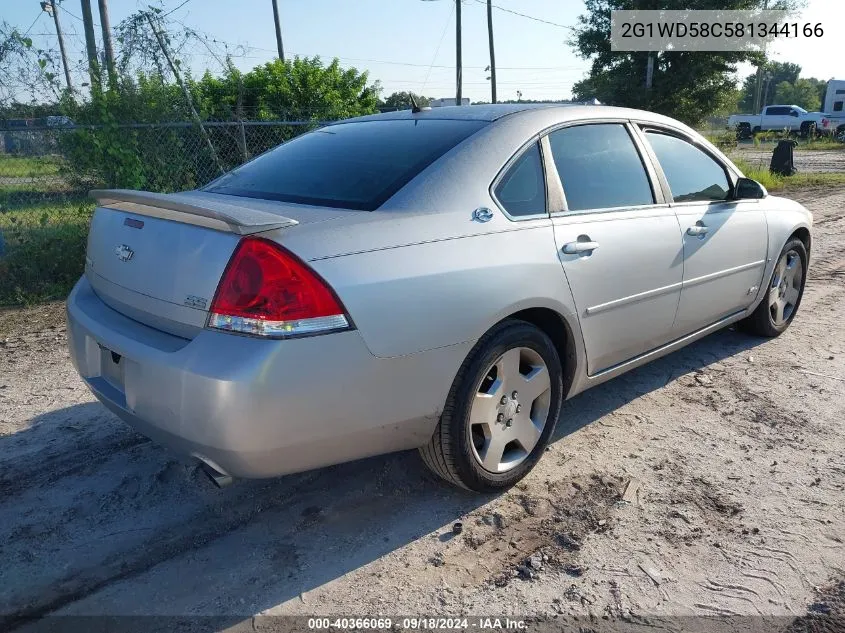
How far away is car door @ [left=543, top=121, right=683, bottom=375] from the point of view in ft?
10.2

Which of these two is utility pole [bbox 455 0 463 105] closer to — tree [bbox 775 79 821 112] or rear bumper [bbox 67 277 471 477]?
rear bumper [bbox 67 277 471 477]

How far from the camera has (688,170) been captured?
13.2 feet

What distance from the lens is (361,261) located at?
2.32 m

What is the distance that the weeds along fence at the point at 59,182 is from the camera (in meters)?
6.40

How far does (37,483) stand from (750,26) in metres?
29.6

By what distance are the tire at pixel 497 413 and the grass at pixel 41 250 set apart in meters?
4.92

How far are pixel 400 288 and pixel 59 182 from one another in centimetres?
600

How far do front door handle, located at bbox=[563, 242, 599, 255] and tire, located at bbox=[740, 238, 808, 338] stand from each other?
2.25m

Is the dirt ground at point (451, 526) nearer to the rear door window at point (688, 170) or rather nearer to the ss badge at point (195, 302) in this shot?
the ss badge at point (195, 302)

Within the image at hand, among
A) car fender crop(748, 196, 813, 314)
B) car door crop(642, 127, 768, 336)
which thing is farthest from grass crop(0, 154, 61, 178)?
car fender crop(748, 196, 813, 314)

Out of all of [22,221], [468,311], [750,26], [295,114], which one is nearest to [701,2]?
[750,26]

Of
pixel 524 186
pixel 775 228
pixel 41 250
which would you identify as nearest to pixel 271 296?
pixel 524 186

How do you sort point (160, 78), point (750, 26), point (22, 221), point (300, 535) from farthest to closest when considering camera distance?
point (750, 26) < point (160, 78) < point (22, 221) < point (300, 535)

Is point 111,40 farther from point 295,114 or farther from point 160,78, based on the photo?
point 295,114
